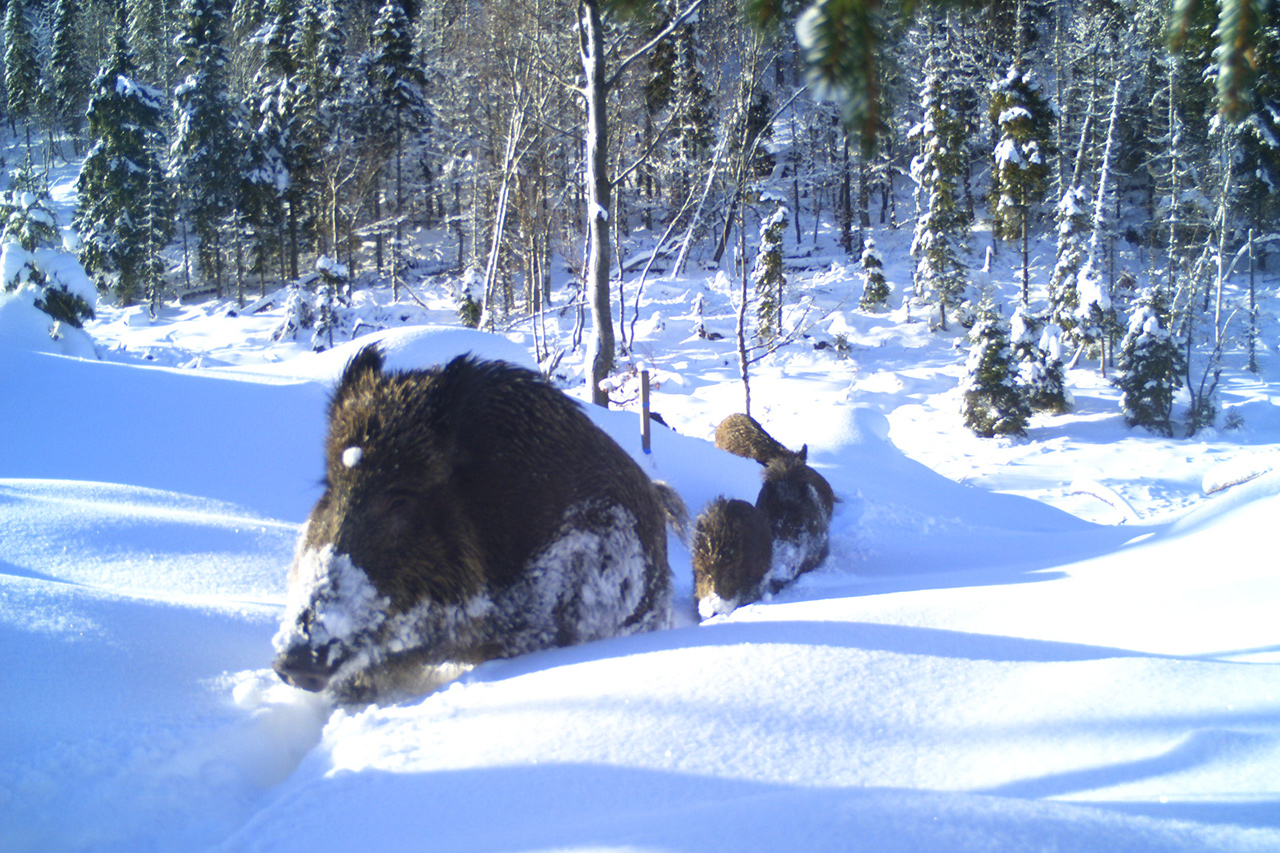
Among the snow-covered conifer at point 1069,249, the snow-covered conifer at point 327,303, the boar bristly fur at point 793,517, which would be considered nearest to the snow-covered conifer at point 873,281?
the snow-covered conifer at point 1069,249

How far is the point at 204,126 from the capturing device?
29.2 meters

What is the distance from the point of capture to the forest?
1545cm

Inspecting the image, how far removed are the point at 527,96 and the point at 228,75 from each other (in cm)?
2489

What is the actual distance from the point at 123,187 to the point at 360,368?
3387 cm

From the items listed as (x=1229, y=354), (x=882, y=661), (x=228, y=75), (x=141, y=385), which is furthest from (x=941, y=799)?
(x=228, y=75)

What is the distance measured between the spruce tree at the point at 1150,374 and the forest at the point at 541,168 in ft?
1.26

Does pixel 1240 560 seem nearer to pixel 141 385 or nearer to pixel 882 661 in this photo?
pixel 882 661

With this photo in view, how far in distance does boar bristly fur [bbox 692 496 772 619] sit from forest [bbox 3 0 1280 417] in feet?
14.5

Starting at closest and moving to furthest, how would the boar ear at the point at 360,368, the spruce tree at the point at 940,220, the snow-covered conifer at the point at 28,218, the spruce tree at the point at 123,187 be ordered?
the boar ear at the point at 360,368 → the snow-covered conifer at the point at 28,218 → the spruce tree at the point at 940,220 → the spruce tree at the point at 123,187

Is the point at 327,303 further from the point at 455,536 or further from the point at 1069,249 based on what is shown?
the point at 1069,249

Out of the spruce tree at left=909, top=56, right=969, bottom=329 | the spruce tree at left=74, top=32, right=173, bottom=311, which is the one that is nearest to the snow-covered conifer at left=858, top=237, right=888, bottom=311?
the spruce tree at left=909, top=56, right=969, bottom=329

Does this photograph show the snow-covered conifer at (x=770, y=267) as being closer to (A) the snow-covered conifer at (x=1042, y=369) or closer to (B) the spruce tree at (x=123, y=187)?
(A) the snow-covered conifer at (x=1042, y=369)

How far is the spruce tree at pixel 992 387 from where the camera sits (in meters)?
18.8

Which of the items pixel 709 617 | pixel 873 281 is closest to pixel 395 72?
pixel 873 281
